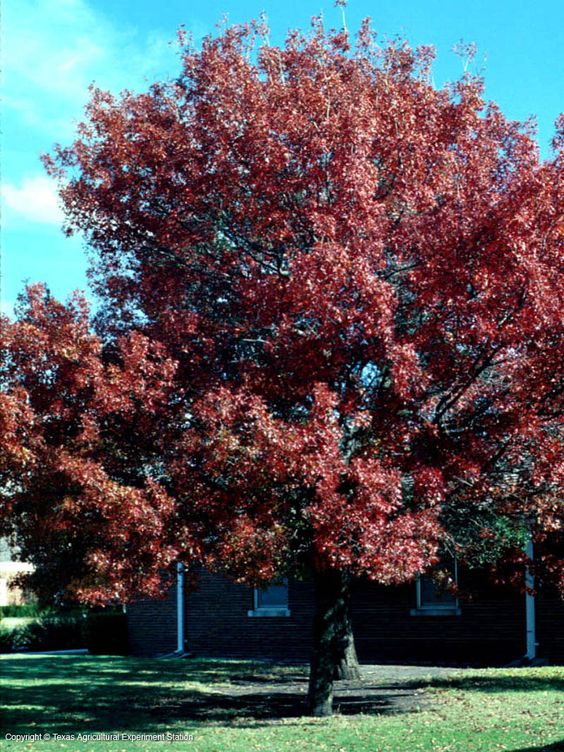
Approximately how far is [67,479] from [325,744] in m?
4.65

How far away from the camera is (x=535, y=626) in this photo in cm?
2284

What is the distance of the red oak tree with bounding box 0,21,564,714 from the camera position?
11.8 m

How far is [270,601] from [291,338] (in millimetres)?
16038

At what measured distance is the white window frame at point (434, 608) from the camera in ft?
78.9

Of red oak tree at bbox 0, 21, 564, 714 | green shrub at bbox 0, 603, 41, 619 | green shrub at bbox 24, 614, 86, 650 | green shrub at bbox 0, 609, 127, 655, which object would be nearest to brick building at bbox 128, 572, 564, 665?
green shrub at bbox 0, 609, 127, 655

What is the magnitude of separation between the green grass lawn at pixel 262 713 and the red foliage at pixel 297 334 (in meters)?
2.20

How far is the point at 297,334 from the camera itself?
42.1 ft

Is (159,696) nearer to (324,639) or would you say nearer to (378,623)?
(324,639)

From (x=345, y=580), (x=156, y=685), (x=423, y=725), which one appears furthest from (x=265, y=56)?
(x=156, y=685)

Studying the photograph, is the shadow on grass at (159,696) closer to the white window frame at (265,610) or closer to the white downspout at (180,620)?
the white window frame at (265,610)

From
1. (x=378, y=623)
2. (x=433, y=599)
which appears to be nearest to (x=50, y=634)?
(x=378, y=623)

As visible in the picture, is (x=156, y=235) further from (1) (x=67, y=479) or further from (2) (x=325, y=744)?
(2) (x=325, y=744)

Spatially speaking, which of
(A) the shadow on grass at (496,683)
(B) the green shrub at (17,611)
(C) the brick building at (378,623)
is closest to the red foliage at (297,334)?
(A) the shadow on grass at (496,683)

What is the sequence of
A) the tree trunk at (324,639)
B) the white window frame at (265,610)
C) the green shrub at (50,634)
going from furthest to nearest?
the green shrub at (50,634) → the white window frame at (265,610) → the tree trunk at (324,639)
